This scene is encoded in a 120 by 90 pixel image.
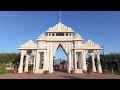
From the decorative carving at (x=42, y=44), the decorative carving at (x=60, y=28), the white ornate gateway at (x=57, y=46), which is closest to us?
the white ornate gateway at (x=57, y=46)

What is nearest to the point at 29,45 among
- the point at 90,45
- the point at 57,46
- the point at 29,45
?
the point at 29,45

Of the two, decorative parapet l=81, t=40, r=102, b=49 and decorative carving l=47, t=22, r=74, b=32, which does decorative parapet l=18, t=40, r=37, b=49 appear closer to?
decorative carving l=47, t=22, r=74, b=32

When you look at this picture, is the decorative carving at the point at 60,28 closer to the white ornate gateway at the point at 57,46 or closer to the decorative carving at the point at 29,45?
the white ornate gateway at the point at 57,46

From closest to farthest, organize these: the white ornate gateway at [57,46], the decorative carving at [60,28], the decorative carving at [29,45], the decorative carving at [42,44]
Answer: the white ornate gateway at [57,46] < the decorative carving at [42,44] < the decorative carving at [29,45] < the decorative carving at [60,28]

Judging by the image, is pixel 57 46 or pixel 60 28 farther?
pixel 60 28

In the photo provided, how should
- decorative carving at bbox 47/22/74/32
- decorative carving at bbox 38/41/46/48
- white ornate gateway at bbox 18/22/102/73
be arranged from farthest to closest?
1. decorative carving at bbox 47/22/74/32
2. decorative carving at bbox 38/41/46/48
3. white ornate gateway at bbox 18/22/102/73

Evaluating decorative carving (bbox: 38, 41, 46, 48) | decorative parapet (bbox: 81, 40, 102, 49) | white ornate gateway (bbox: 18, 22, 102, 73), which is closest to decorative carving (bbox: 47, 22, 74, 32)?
white ornate gateway (bbox: 18, 22, 102, 73)

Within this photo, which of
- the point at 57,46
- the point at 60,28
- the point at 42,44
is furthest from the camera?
the point at 60,28

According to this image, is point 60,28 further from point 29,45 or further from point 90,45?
point 29,45

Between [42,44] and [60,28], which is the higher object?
[60,28]

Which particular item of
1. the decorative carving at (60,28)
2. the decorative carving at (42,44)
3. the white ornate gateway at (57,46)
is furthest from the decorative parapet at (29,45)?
the decorative carving at (60,28)
